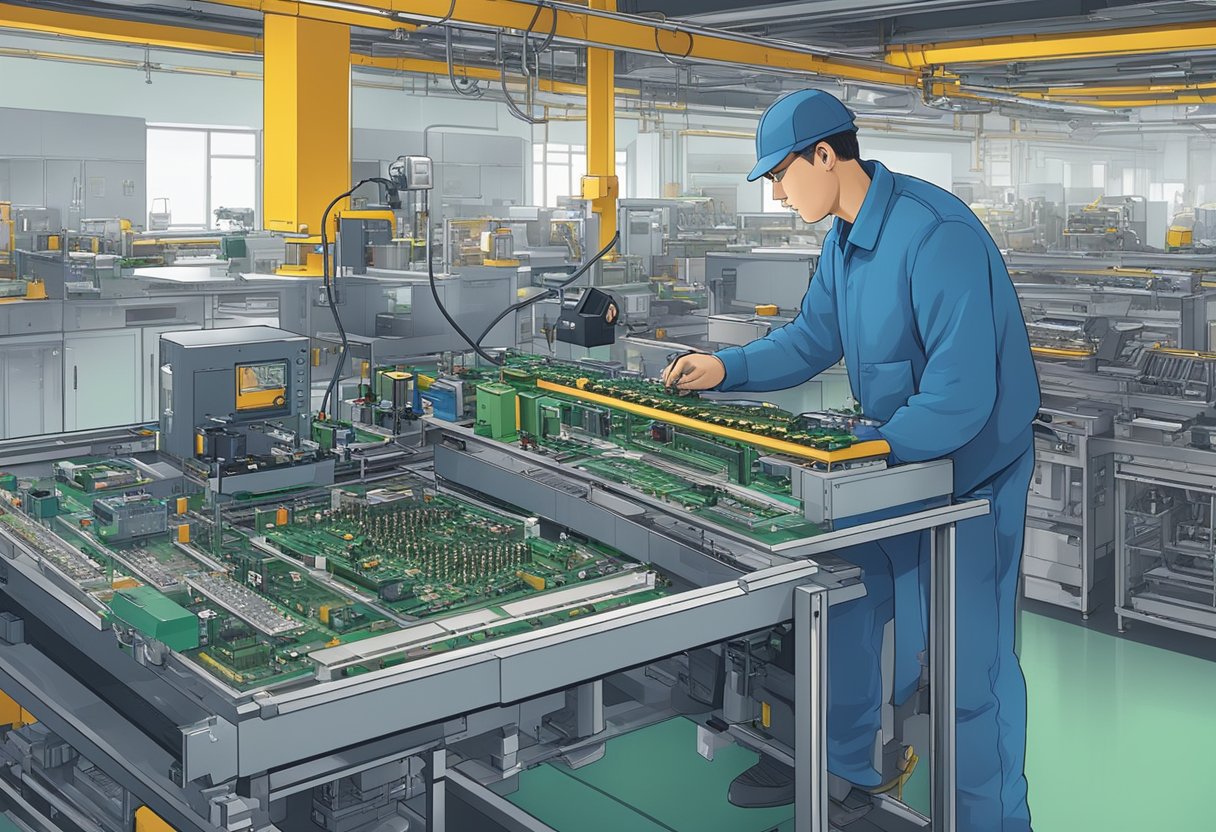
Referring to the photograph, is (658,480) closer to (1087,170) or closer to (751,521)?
(751,521)

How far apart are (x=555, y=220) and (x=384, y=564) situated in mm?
5722

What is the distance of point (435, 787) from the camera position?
2.16 metres

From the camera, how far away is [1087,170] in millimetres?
7328

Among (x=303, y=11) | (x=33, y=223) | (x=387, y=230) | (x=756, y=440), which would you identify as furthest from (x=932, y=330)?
(x=33, y=223)

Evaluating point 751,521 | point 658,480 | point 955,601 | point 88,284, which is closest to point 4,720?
point 658,480

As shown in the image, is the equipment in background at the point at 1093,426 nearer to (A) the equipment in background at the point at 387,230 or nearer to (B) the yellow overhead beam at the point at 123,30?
(A) the equipment in background at the point at 387,230

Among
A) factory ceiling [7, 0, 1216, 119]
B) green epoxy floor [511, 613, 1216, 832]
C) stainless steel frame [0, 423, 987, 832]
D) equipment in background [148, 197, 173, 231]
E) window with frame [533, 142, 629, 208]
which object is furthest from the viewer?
equipment in background [148, 197, 173, 231]

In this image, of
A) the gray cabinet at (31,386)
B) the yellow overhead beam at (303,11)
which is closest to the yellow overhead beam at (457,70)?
the yellow overhead beam at (303,11)

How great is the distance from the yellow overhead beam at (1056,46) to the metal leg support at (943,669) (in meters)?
5.26

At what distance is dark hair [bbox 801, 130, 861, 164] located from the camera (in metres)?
2.42

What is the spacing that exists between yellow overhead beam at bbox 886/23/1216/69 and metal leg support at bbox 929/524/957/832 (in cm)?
526

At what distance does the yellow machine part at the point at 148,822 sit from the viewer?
75.5 inches

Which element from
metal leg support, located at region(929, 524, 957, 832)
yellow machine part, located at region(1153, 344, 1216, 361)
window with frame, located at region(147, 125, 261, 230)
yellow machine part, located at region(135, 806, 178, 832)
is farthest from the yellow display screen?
window with frame, located at region(147, 125, 261, 230)

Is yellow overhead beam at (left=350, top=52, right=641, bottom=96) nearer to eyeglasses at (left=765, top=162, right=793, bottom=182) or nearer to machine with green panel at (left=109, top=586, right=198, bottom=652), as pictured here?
eyeglasses at (left=765, top=162, right=793, bottom=182)
